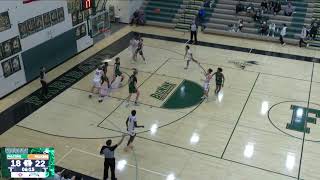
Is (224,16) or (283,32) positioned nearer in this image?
(283,32)

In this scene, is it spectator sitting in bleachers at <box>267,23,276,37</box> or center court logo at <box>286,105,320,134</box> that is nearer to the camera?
center court logo at <box>286,105,320,134</box>

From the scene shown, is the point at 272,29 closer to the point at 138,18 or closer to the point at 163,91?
the point at 138,18

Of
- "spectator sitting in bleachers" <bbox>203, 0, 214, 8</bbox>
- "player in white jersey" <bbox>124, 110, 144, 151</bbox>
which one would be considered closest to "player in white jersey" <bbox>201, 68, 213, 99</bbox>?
"player in white jersey" <bbox>124, 110, 144, 151</bbox>

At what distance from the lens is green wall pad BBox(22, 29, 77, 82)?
1967 centimetres

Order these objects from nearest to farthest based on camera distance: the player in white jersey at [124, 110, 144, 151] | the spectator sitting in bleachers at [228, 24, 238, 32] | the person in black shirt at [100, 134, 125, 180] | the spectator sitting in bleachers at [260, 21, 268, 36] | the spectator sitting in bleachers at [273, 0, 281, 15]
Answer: the person in black shirt at [100, 134, 125, 180] < the player in white jersey at [124, 110, 144, 151] < the spectator sitting in bleachers at [260, 21, 268, 36] < the spectator sitting in bleachers at [228, 24, 238, 32] < the spectator sitting in bleachers at [273, 0, 281, 15]

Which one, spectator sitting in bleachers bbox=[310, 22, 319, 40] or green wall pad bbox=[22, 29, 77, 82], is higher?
spectator sitting in bleachers bbox=[310, 22, 319, 40]

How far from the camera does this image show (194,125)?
51.7 feet

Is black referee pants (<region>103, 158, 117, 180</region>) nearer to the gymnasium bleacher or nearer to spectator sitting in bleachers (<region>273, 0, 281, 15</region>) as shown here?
the gymnasium bleacher

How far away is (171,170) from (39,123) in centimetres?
641

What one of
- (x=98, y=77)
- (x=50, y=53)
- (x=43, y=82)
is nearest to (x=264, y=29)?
(x=98, y=77)

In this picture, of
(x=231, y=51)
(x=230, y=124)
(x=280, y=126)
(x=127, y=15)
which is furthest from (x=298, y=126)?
(x=127, y=15)
